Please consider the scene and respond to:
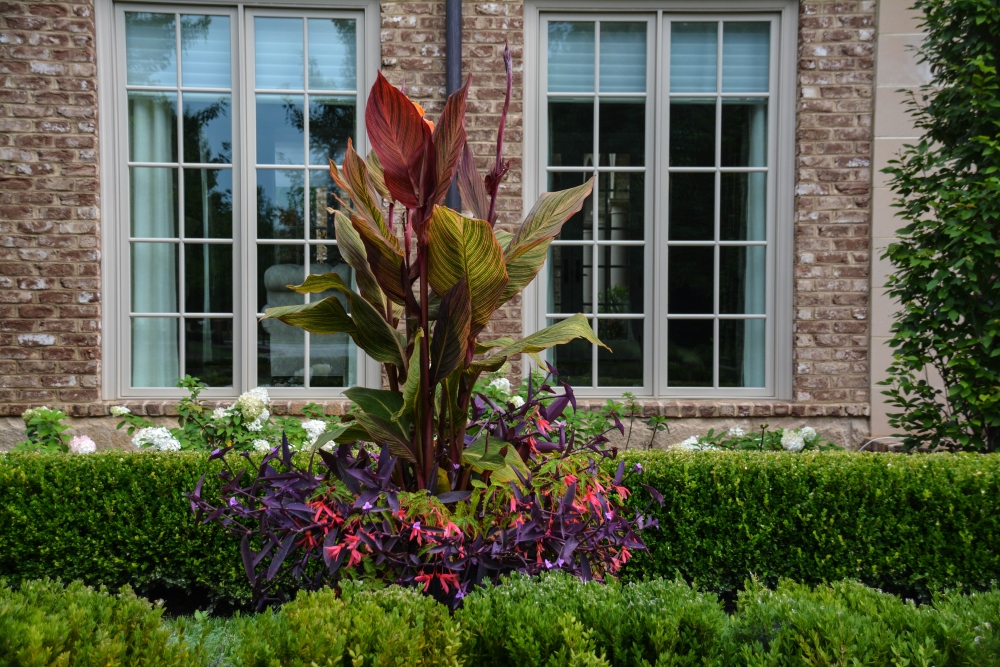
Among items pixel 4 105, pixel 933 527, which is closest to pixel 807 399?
pixel 933 527

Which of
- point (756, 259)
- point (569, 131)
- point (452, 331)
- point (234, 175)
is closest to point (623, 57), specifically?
point (569, 131)

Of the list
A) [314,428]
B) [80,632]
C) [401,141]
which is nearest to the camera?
[80,632]

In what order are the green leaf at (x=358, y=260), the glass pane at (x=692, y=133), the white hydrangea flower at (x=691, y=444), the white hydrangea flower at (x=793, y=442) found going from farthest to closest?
the glass pane at (x=692, y=133), the white hydrangea flower at (x=793, y=442), the white hydrangea flower at (x=691, y=444), the green leaf at (x=358, y=260)

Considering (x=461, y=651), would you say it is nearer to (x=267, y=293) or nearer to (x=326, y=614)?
(x=326, y=614)

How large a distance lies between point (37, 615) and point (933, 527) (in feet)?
11.0

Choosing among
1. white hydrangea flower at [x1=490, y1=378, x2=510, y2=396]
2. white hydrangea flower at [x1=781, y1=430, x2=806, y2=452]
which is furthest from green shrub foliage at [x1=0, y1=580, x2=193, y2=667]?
white hydrangea flower at [x1=781, y1=430, x2=806, y2=452]

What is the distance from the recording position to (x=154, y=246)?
524cm

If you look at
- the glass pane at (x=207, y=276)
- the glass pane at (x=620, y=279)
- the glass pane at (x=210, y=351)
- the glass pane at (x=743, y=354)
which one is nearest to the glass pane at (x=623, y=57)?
the glass pane at (x=620, y=279)

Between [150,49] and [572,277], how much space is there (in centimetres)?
339

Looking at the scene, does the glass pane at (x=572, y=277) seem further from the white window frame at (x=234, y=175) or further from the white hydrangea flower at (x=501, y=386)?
the white window frame at (x=234, y=175)

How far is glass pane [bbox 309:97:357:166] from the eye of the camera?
5.27 m

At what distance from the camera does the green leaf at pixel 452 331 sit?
2.25m

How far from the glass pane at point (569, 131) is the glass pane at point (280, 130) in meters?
1.80

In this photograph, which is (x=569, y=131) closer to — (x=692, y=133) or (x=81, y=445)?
(x=692, y=133)
